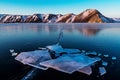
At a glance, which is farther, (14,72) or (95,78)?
(14,72)

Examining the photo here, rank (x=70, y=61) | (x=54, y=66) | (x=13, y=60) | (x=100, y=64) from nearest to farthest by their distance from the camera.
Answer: (x=54, y=66) < (x=70, y=61) < (x=100, y=64) < (x=13, y=60)

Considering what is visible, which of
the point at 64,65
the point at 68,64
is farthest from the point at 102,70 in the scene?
the point at 64,65

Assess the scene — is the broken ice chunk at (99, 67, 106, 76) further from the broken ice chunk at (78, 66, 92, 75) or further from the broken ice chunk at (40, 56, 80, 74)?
the broken ice chunk at (40, 56, 80, 74)

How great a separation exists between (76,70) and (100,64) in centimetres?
254

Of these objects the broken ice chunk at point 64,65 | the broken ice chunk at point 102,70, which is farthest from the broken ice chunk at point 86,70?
the broken ice chunk at point 102,70

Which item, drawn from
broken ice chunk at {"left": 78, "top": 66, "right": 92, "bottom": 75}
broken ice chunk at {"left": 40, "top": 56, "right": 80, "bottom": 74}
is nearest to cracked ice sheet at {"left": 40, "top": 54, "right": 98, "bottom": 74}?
broken ice chunk at {"left": 40, "top": 56, "right": 80, "bottom": 74}

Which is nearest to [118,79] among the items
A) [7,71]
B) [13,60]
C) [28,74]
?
[28,74]

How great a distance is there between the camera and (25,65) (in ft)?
33.7

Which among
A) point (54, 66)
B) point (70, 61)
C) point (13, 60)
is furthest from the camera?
point (13, 60)

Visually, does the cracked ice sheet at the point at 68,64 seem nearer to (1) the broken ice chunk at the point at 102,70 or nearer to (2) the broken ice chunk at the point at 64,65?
(2) the broken ice chunk at the point at 64,65

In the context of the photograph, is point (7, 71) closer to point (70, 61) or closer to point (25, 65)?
point (25, 65)

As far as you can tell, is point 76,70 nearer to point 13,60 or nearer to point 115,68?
point 115,68

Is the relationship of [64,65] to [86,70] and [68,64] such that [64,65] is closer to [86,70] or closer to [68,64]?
[68,64]

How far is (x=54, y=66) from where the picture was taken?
9.20 metres
